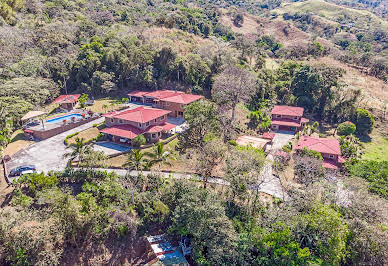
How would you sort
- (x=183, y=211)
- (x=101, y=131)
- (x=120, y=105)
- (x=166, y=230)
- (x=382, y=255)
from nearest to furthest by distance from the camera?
1. (x=382, y=255)
2. (x=183, y=211)
3. (x=166, y=230)
4. (x=101, y=131)
5. (x=120, y=105)

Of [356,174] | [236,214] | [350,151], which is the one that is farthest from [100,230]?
[350,151]

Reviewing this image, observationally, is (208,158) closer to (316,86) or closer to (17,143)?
(17,143)

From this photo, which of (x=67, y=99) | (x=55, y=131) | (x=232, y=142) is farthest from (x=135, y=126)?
(x=67, y=99)

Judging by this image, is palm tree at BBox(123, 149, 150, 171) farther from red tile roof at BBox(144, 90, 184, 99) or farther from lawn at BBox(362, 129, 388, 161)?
lawn at BBox(362, 129, 388, 161)

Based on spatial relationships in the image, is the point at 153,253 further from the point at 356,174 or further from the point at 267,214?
the point at 356,174

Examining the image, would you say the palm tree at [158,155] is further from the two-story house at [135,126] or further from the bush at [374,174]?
the bush at [374,174]

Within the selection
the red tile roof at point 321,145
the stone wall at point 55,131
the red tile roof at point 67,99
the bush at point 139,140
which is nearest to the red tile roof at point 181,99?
the bush at point 139,140

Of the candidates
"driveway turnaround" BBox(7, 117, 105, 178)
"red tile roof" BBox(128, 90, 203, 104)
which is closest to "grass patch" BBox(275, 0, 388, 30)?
"red tile roof" BBox(128, 90, 203, 104)
